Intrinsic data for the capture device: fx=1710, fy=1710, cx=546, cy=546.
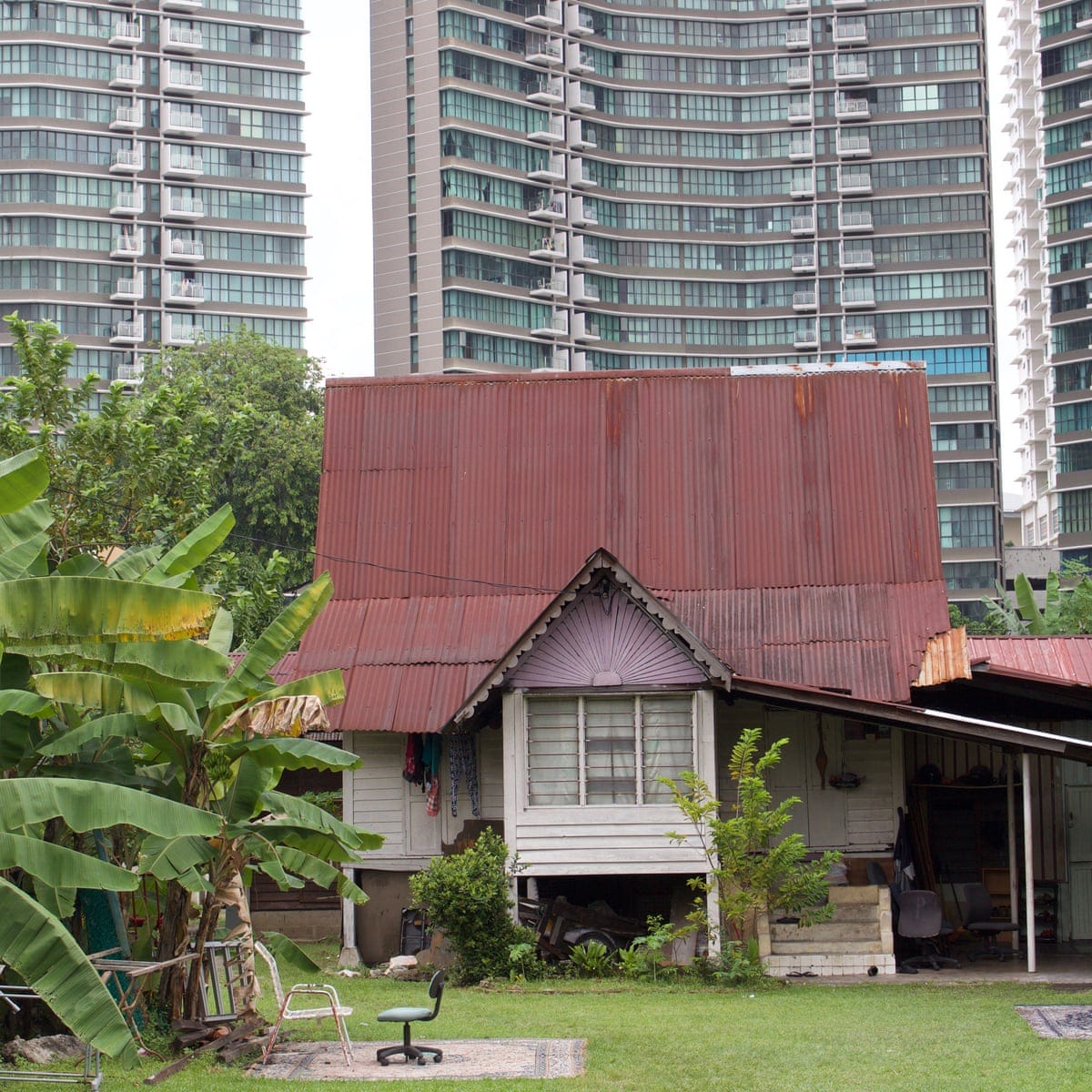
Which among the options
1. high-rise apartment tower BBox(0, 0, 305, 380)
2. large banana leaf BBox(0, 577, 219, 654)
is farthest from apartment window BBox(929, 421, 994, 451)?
large banana leaf BBox(0, 577, 219, 654)

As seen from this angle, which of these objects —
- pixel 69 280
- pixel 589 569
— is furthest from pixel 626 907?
pixel 69 280

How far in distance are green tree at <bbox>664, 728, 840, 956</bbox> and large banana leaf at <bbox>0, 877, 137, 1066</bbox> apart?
29.5 feet

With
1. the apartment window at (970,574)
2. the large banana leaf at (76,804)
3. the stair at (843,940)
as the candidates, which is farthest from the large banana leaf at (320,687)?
the apartment window at (970,574)

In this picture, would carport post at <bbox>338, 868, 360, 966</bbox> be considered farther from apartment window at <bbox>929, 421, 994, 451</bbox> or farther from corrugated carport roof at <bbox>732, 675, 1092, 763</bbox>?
apartment window at <bbox>929, 421, 994, 451</bbox>

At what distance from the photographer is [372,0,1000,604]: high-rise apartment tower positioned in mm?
104375

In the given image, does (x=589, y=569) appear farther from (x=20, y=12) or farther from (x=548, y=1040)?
(x=20, y=12)

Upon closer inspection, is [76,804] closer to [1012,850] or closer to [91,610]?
[91,610]

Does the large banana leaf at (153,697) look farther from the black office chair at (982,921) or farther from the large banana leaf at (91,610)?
the black office chair at (982,921)

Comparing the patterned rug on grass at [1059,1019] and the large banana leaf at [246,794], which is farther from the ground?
the large banana leaf at [246,794]

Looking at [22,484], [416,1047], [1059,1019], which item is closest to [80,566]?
[22,484]

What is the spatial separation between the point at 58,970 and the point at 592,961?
31.0 ft

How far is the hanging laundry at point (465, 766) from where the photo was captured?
23.3 metres

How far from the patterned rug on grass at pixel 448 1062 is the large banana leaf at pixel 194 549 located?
4612 millimetres

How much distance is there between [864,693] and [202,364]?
54.0m
